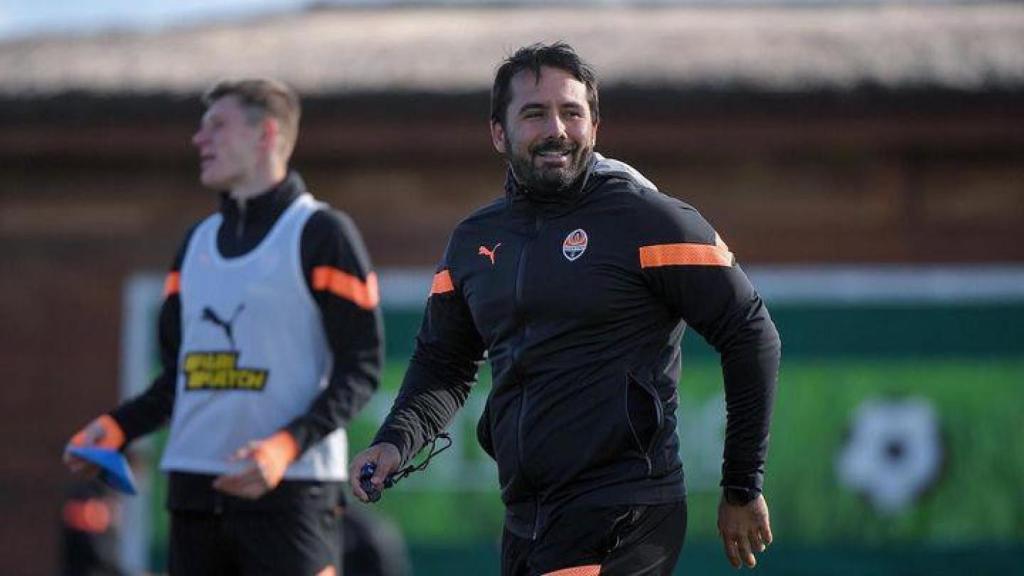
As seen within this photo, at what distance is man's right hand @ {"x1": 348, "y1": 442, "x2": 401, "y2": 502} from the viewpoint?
4570 millimetres

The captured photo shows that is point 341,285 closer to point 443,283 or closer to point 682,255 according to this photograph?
point 443,283

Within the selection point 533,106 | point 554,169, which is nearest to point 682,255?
point 554,169

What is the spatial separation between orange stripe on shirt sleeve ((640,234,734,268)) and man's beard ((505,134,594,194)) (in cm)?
28

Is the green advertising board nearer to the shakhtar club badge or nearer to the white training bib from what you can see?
the white training bib

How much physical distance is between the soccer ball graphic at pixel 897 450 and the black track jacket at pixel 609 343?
7.17 m

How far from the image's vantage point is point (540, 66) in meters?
4.66

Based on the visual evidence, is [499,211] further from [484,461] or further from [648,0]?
[648,0]

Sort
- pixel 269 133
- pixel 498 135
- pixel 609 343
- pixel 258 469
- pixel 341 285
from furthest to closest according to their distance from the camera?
pixel 269 133
pixel 341 285
pixel 258 469
pixel 498 135
pixel 609 343

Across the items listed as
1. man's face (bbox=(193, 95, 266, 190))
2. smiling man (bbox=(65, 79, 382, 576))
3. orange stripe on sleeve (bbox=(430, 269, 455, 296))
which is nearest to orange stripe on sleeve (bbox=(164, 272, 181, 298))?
smiling man (bbox=(65, 79, 382, 576))

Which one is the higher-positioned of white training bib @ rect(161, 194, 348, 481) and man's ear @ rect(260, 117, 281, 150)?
man's ear @ rect(260, 117, 281, 150)

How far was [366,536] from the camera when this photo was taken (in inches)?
390

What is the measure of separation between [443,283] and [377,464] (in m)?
0.59

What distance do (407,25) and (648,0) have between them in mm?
2997

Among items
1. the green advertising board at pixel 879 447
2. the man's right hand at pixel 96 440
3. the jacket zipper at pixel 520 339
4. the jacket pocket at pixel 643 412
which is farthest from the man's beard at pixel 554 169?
the green advertising board at pixel 879 447
